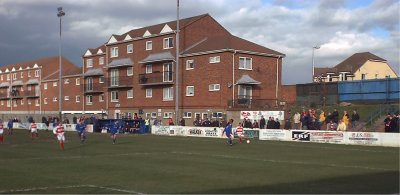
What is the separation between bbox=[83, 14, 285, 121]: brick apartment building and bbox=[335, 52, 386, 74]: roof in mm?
27262

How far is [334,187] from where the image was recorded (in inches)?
527

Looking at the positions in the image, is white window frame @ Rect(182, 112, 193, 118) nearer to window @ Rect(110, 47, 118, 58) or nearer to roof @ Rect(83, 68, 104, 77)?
window @ Rect(110, 47, 118, 58)

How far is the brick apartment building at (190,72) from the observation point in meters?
54.5

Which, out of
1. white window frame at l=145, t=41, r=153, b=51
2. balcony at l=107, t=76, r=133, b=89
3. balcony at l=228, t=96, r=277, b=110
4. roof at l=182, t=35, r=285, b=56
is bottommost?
balcony at l=228, t=96, r=277, b=110

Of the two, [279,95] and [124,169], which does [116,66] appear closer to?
[279,95]

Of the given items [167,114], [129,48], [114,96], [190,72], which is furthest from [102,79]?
[190,72]

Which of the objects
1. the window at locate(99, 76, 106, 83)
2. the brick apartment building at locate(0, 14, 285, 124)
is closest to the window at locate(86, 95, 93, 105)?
the brick apartment building at locate(0, 14, 285, 124)

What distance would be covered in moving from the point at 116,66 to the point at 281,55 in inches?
868

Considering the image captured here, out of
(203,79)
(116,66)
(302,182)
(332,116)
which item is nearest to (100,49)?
(116,66)

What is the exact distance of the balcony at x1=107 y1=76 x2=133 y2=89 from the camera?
6638 centimetres

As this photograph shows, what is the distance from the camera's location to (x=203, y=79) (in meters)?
56.3

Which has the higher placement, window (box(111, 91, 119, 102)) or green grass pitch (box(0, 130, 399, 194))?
window (box(111, 91, 119, 102))

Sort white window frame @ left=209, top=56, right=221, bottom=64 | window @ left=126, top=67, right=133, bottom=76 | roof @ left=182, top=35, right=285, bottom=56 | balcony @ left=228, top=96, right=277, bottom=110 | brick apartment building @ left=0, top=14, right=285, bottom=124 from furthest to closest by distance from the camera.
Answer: window @ left=126, top=67, right=133, bottom=76 < roof @ left=182, top=35, right=285, bottom=56 < white window frame @ left=209, top=56, right=221, bottom=64 < brick apartment building @ left=0, top=14, right=285, bottom=124 < balcony @ left=228, top=96, right=277, bottom=110

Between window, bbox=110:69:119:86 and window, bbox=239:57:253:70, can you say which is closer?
window, bbox=239:57:253:70
